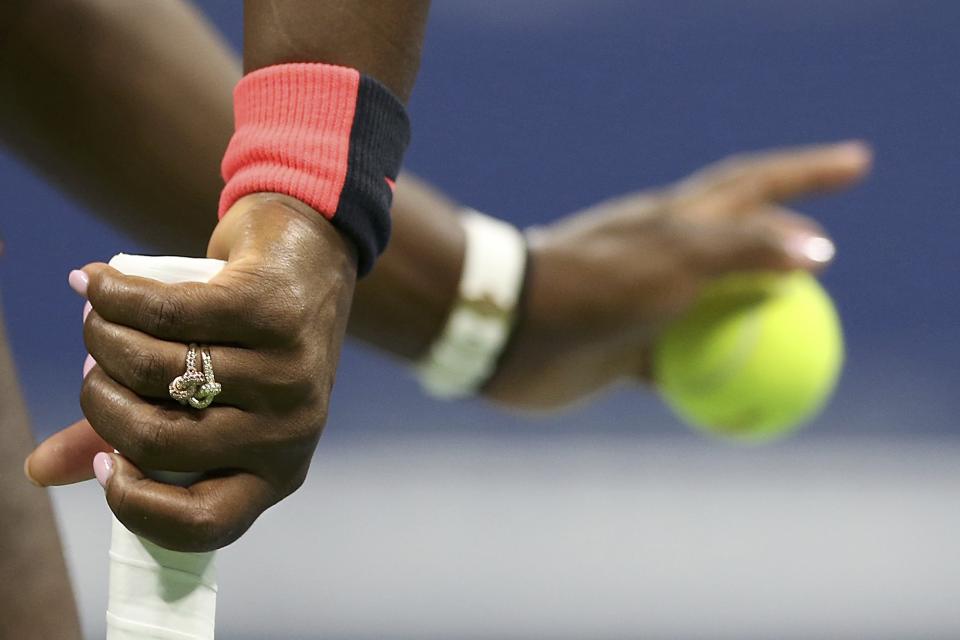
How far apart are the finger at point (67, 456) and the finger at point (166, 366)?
1.7 inches

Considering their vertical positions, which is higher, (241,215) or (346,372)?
(346,372)

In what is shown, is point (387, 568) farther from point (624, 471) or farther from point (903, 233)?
point (903, 233)

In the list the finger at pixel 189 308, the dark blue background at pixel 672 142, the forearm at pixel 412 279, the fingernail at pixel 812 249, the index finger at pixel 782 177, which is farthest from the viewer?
the dark blue background at pixel 672 142

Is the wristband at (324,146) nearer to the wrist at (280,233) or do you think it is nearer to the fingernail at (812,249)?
the wrist at (280,233)

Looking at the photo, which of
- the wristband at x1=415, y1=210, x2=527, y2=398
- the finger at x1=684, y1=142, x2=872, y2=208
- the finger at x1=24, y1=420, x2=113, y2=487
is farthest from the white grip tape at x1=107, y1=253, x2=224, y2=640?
the finger at x1=684, y1=142, x2=872, y2=208

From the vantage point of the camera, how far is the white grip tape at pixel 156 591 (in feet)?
1.58

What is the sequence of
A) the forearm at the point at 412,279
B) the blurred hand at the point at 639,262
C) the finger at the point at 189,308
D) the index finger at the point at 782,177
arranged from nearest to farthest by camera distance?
1. the finger at the point at 189,308
2. the forearm at the point at 412,279
3. the blurred hand at the point at 639,262
4. the index finger at the point at 782,177

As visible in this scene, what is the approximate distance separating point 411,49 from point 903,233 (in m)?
1.51

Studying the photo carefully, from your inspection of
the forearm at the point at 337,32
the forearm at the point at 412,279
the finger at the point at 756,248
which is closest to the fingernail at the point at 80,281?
the forearm at the point at 337,32

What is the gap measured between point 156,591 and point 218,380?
10 centimetres

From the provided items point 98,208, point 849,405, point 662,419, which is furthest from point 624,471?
point 98,208

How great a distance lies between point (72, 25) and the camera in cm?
73

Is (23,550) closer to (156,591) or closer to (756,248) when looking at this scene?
(156,591)

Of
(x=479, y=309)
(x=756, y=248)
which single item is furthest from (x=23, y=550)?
(x=756, y=248)
